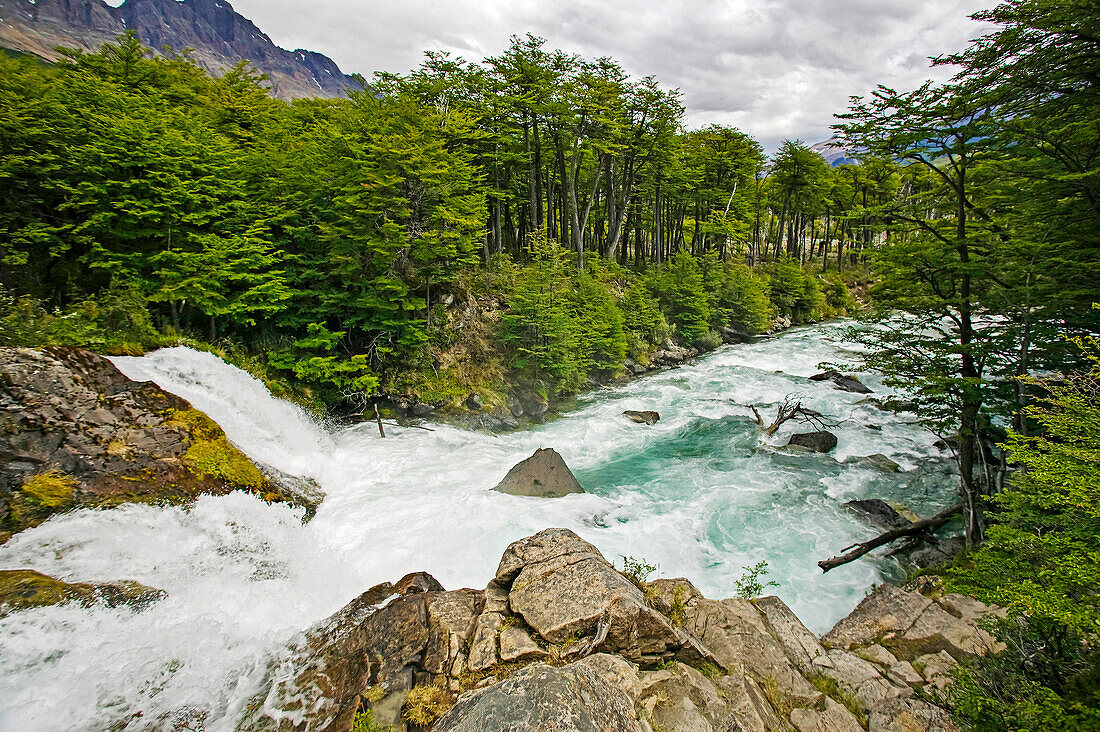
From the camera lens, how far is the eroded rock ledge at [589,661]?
12.0 feet

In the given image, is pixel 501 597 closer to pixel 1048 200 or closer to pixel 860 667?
pixel 860 667

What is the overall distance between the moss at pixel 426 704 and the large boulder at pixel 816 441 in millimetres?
12764

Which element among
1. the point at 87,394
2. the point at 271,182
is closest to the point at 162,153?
the point at 271,182

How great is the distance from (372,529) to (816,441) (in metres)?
13.0

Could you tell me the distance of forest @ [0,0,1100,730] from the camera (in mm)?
4547

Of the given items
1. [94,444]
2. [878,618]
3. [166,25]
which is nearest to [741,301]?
[878,618]

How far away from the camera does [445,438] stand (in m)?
13.3

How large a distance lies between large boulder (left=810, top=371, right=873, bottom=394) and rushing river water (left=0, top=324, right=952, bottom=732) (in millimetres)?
1310

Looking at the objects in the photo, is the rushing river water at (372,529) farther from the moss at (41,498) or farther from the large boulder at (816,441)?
the large boulder at (816,441)

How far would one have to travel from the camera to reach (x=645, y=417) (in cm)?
1564

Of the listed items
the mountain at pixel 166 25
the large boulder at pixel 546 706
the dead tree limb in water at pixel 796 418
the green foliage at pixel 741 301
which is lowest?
the dead tree limb in water at pixel 796 418

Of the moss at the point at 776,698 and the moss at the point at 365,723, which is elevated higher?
the moss at the point at 365,723

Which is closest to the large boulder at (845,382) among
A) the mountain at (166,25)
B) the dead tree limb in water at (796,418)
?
the dead tree limb in water at (796,418)

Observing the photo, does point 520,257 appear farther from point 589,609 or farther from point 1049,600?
point 1049,600
